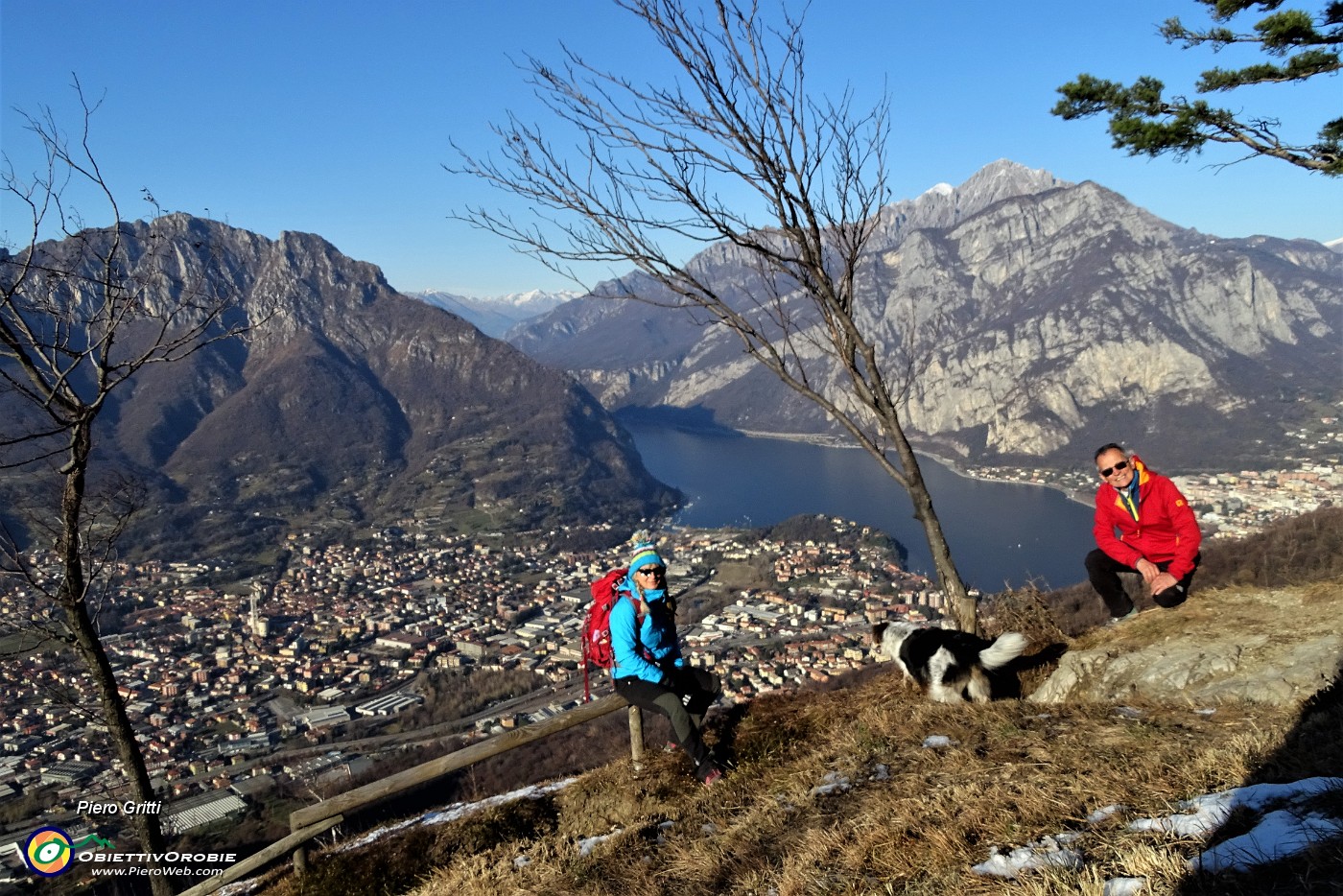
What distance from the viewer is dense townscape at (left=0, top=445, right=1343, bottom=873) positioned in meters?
22.2

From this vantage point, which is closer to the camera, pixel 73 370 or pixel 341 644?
pixel 73 370

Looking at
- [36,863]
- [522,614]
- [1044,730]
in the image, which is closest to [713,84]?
[1044,730]

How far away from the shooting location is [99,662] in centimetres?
495

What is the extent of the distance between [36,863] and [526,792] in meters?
4.57

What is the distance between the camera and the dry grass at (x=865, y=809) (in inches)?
108

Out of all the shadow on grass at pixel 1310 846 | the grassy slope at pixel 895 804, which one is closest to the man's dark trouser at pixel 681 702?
the grassy slope at pixel 895 804

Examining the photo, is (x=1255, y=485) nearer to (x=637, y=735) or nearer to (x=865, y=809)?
(x=637, y=735)

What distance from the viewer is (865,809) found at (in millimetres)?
3539

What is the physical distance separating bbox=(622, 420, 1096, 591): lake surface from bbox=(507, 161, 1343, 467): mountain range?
55.1 feet

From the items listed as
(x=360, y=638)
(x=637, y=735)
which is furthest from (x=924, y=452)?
(x=637, y=735)

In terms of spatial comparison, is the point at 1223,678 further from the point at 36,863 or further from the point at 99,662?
the point at 36,863

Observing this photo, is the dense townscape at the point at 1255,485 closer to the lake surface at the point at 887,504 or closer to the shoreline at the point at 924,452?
the shoreline at the point at 924,452

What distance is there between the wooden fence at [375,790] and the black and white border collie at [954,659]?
2125 mm

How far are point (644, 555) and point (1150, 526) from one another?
393cm
